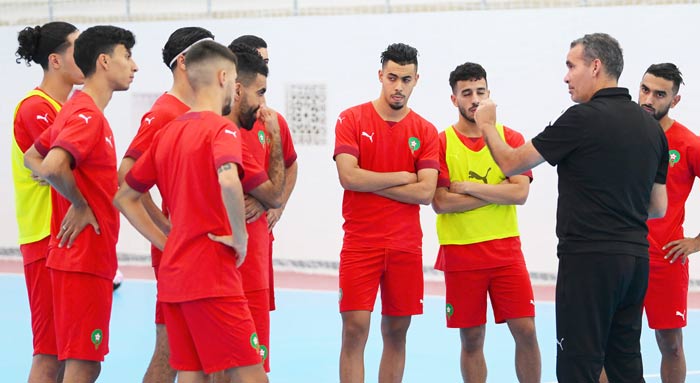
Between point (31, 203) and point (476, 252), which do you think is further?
point (476, 252)

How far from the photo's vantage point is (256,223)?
16.5 feet

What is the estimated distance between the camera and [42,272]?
5230 mm

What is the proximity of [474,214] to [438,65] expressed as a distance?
5580mm

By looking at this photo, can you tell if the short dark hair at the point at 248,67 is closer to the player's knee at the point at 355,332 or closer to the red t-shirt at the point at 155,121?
the red t-shirt at the point at 155,121

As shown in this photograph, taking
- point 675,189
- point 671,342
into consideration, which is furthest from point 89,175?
point 671,342

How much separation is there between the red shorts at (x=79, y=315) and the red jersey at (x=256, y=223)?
0.75 meters

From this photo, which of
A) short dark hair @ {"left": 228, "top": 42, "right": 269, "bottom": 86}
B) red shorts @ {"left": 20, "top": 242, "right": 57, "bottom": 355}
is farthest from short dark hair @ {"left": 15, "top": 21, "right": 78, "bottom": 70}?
short dark hair @ {"left": 228, "top": 42, "right": 269, "bottom": 86}

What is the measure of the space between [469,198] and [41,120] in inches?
104

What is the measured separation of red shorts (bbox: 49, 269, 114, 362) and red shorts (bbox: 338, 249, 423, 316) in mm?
1633

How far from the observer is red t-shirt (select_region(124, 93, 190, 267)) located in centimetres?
482

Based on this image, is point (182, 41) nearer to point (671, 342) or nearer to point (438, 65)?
point (671, 342)

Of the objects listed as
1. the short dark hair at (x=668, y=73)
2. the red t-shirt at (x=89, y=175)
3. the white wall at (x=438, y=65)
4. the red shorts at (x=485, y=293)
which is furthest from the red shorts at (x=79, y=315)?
the white wall at (x=438, y=65)

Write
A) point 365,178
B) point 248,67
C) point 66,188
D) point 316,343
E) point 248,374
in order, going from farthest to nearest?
point 316,343 < point 365,178 < point 248,67 < point 66,188 < point 248,374

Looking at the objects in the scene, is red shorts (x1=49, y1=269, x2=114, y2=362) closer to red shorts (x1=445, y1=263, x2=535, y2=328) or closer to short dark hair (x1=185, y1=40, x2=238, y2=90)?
short dark hair (x1=185, y1=40, x2=238, y2=90)
